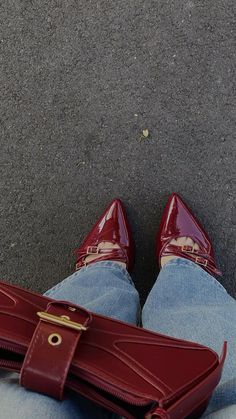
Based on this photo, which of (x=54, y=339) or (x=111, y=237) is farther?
(x=111, y=237)

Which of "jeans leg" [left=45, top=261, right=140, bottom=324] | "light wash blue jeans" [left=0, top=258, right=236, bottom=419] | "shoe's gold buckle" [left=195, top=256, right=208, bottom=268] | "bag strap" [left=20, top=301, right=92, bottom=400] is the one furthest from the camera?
"shoe's gold buckle" [left=195, top=256, right=208, bottom=268]

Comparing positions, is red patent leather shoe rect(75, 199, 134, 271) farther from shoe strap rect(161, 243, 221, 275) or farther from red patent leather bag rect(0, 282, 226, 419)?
red patent leather bag rect(0, 282, 226, 419)

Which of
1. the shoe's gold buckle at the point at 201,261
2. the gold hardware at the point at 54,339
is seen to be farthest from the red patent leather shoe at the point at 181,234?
the gold hardware at the point at 54,339

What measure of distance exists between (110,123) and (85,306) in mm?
518

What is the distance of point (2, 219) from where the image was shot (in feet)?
4.65

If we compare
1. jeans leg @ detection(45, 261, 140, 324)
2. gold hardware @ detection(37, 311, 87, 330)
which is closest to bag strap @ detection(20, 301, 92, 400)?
gold hardware @ detection(37, 311, 87, 330)

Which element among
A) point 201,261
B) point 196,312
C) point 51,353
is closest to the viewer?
point 51,353

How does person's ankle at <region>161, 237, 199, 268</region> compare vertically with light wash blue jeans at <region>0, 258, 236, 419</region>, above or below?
above

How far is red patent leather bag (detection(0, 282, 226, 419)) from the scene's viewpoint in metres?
0.78

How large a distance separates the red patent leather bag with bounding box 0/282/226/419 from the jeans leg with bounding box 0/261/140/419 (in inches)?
1.0

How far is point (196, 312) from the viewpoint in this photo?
1.14 m

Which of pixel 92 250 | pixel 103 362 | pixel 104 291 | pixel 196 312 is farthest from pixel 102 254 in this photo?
pixel 103 362

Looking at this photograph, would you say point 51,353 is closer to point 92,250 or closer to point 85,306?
point 85,306

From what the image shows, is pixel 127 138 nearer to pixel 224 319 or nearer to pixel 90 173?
pixel 90 173
